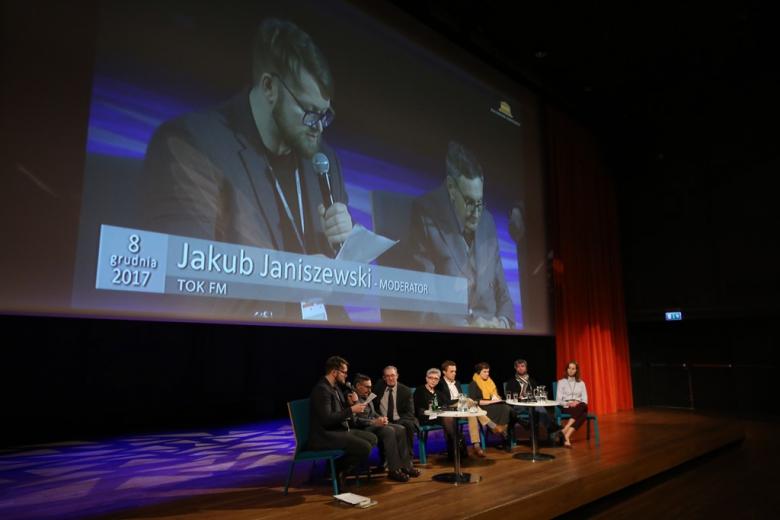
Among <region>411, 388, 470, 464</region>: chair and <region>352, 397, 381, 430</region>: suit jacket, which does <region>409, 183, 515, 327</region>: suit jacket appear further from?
<region>352, 397, 381, 430</region>: suit jacket

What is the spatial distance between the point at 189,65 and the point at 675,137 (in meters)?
8.27

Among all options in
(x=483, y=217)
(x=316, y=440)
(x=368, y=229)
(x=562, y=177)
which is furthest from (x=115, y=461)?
(x=562, y=177)

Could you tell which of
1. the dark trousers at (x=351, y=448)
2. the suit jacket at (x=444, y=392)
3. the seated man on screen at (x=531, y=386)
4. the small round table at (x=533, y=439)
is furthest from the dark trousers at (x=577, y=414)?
the dark trousers at (x=351, y=448)

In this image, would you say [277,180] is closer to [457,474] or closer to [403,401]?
[403,401]

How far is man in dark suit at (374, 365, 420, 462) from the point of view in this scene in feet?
14.0

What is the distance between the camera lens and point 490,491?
3.47 metres

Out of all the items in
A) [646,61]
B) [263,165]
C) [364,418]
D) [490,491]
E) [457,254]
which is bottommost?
[490,491]

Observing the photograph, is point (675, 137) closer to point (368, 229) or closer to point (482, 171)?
point (482, 171)

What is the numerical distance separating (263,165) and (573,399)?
3.69 metres

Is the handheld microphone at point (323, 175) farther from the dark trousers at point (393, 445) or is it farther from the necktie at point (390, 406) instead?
the dark trousers at point (393, 445)

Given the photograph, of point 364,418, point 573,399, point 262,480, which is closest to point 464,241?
point 573,399

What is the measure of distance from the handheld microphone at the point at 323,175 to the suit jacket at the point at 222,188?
0.08 meters

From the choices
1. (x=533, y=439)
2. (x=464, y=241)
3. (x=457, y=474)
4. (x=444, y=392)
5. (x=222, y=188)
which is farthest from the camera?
(x=464, y=241)

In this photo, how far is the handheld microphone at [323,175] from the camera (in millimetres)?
4832
